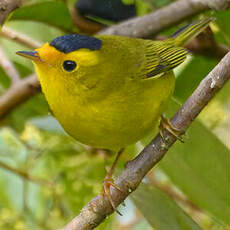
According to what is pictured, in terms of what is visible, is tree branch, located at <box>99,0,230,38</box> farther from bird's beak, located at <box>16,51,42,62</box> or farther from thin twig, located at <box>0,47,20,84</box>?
bird's beak, located at <box>16,51,42,62</box>

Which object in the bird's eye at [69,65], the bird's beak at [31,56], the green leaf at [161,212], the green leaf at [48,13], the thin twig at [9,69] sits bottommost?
the thin twig at [9,69]

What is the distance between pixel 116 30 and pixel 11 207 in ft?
2.83

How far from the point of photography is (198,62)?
2.36m

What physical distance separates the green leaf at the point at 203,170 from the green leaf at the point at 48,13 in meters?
0.81

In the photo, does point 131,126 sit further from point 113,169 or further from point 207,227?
point 207,227

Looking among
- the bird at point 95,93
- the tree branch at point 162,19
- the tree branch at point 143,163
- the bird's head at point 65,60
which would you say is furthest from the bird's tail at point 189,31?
the tree branch at point 143,163

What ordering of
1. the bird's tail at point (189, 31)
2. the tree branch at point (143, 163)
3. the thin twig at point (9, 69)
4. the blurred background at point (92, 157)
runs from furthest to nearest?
1. the thin twig at point (9, 69)
2. the bird's tail at point (189, 31)
3. the blurred background at point (92, 157)
4. the tree branch at point (143, 163)

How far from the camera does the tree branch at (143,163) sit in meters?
1.45

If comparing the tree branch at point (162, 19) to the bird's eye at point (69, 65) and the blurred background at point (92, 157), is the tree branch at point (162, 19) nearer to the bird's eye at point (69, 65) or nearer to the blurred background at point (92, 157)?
the blurred background at point (92, 157)

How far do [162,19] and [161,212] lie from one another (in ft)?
2.89

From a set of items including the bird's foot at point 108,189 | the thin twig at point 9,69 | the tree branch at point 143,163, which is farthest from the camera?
the thin twig at point 9,69

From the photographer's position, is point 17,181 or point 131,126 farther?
point 17,181

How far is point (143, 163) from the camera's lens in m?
1.53

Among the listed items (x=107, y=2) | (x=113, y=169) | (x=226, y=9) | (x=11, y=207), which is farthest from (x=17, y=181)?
(x=226, y=9)
